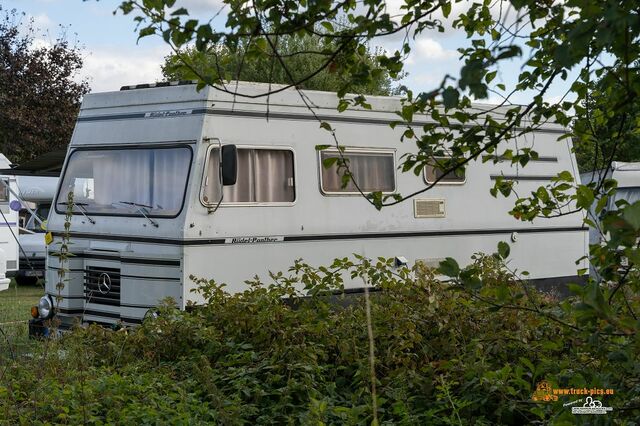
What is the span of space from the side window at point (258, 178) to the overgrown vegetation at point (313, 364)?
1766 millimetres

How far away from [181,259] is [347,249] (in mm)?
2058

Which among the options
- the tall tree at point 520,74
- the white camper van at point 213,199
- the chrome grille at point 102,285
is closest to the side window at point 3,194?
the white camper van at point 213,199

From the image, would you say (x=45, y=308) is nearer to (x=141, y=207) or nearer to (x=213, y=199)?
(x=141, y=207)

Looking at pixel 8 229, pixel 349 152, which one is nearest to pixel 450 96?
pixel 349 152

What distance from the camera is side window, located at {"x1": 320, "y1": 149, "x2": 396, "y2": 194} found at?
33.4 feet

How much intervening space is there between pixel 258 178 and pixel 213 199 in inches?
26.5

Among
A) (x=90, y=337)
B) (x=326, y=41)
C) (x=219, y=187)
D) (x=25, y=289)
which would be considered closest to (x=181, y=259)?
(x=219, y=187)

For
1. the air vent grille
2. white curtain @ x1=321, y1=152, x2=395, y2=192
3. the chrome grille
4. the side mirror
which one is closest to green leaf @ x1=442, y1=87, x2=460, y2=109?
the side mirror

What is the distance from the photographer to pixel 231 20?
3922 mm

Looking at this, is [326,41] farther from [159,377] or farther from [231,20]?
[159,377]

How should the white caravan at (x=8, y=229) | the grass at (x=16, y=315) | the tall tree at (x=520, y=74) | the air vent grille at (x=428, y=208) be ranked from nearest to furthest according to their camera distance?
the tall tree at (x=520, y=74)
the grass at (x=16, y=315)
the air vent grille at (x=428, y=208)
the white caravan at (x=8, y=229)

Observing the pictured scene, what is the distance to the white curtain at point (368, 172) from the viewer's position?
1024 cm

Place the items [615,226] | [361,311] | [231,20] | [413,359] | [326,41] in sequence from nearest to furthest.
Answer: [615,226], [231,20], [326,41], [413,359], [361,311]
